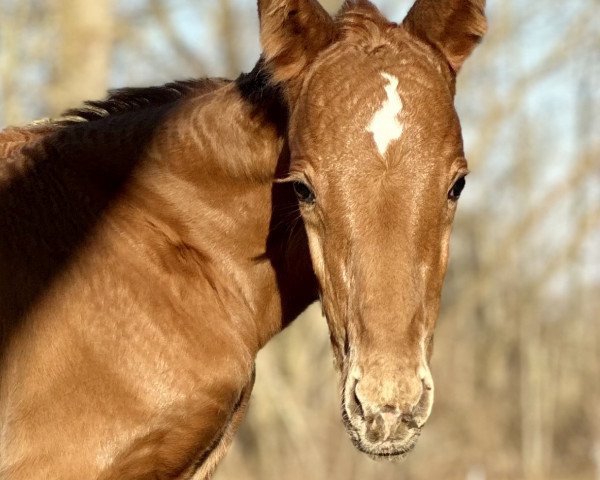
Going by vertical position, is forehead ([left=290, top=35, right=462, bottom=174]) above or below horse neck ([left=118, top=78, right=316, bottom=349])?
above

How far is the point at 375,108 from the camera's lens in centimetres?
397

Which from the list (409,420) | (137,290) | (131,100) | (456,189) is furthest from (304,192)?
(131,100)

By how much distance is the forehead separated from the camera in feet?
12.9

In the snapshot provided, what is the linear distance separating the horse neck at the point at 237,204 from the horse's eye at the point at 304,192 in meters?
0.50

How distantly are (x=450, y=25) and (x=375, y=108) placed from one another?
29.8 inches

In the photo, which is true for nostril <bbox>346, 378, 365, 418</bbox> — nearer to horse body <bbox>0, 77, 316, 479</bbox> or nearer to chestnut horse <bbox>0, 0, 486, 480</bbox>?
chestnut horse <bbox>0, 0, 486, 480</bbox>

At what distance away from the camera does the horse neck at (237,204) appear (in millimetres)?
4574

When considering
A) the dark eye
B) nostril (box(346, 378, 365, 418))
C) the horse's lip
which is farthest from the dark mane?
the horse's lip

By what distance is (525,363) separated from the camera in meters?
17.8

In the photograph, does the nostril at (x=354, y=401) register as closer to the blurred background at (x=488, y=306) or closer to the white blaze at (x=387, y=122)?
the white blaze at (x=387, y=122)

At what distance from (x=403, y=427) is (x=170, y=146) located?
1.80 meters

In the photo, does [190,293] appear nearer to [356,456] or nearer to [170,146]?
[170,146]

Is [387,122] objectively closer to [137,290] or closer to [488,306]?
[137,290]

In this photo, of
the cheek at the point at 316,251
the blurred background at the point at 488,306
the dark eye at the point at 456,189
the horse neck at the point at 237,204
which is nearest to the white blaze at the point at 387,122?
the dark eye at the point at 456,189
